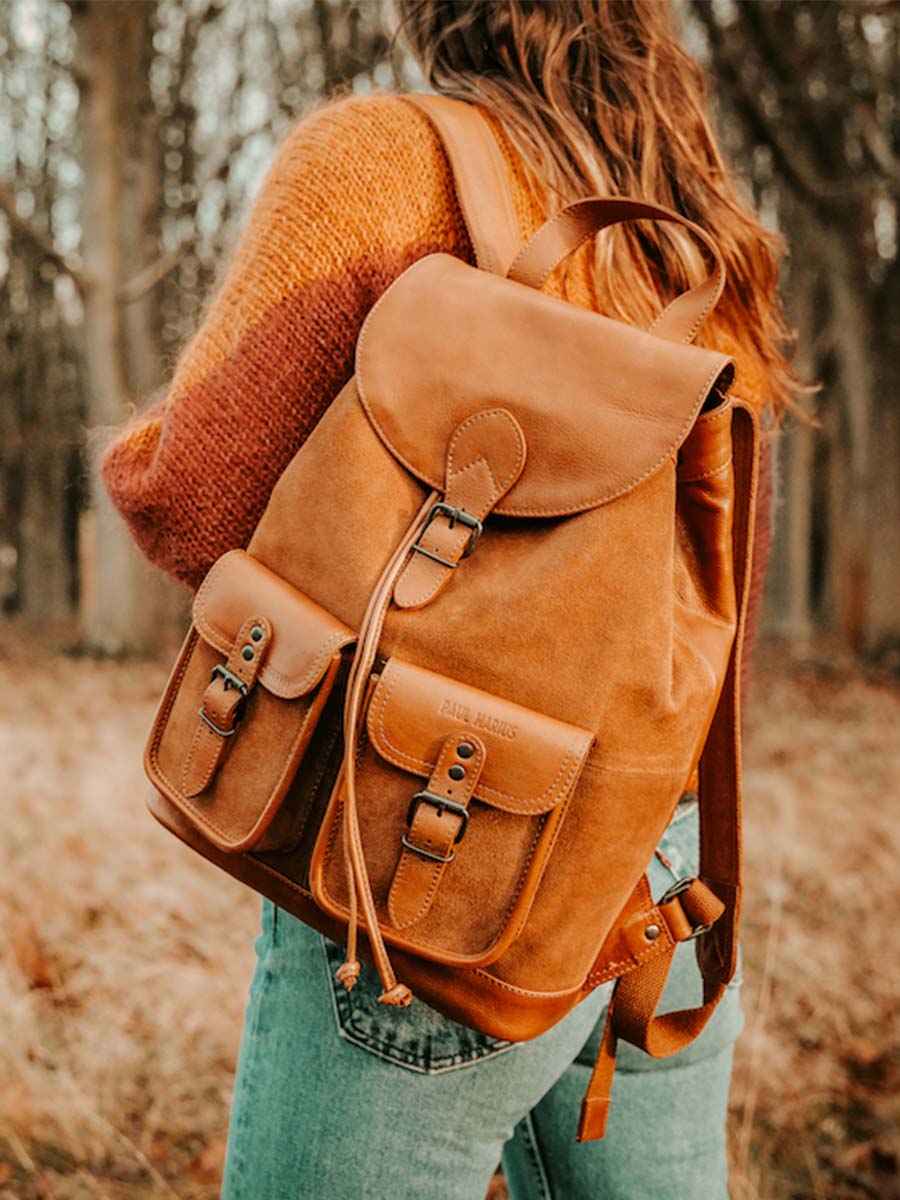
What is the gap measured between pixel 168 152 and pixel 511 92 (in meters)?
12.5

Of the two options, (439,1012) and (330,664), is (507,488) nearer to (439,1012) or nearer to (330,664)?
(330,664)

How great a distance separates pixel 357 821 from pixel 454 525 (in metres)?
0.27

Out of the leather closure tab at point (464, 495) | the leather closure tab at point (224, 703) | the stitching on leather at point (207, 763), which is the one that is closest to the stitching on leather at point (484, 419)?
the leather closure tab at point (464, 495)

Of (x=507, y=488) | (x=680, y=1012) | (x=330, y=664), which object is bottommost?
(x=680, y=1012)

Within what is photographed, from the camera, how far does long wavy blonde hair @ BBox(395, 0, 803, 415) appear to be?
1.21 metres

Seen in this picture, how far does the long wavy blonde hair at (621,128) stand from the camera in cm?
121

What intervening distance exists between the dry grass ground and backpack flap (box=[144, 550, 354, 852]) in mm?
1509

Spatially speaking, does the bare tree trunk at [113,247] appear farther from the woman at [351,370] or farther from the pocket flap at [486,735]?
the pocket flap at [486,735]

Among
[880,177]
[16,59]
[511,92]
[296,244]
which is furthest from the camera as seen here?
[16,59]

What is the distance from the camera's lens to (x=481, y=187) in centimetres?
110

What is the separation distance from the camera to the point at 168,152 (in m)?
12.5

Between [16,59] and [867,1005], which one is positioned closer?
[867,1005]

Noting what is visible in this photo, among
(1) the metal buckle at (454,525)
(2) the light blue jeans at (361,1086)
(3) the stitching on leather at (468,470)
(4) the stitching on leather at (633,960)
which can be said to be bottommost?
(2) the light blue jeans at (361,1086)

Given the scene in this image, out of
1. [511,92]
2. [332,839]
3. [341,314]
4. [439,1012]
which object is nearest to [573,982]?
[439,1012]
